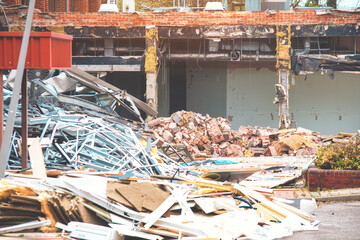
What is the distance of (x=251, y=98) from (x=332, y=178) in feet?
67.0

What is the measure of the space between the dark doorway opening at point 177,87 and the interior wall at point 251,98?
102 inches

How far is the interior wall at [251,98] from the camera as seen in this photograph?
1242 inches

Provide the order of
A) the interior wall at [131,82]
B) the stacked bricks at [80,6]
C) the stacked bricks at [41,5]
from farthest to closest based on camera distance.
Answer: the stacked bricks at [80,6], the interior wall at [131,82], the stacked bricks at [41,5]

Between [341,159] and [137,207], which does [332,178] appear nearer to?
[341,159]

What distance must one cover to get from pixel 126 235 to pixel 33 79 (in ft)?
30.6

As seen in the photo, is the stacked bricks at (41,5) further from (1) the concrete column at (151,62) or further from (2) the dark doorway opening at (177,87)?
(2) the dark doorway opening at (177,87)

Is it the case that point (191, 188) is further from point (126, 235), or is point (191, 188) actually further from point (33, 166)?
point (33, 166)

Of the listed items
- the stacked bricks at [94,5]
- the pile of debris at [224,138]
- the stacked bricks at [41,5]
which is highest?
the stacked bricks at [94,5]

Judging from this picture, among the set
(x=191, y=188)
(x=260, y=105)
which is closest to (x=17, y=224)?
(x=191, y=188)

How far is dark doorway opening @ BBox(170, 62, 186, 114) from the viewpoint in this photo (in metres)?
33.0

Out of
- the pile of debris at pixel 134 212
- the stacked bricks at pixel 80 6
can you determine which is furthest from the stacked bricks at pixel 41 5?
the pile of debris at pixel 134 212

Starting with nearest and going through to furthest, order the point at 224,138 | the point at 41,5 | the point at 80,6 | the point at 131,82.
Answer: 1. the point at 224,138
2. the point at 41,5
3. the point at 131,82
4. the point at 80,6

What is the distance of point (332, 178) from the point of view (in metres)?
11.5

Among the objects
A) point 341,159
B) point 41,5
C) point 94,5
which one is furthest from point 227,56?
point 341,159
